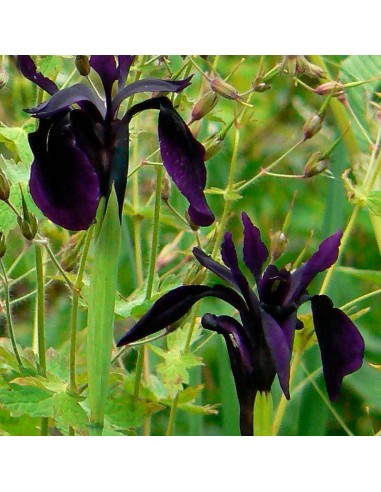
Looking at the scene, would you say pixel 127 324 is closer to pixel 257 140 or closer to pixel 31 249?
pixel 31 249

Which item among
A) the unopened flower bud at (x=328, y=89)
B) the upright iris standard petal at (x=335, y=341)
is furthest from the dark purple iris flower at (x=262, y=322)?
the unopened flower bud at (x=328, y=89)

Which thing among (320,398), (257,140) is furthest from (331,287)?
(257,140)

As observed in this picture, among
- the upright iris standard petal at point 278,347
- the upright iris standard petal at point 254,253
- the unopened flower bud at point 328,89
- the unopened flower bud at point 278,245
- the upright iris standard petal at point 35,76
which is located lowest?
the upright iris standard petal at point 278,347

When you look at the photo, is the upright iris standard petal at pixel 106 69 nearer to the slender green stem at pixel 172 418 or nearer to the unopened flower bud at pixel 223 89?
the unopened flower bud at pixel 223 89

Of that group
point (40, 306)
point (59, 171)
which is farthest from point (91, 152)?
point (40, 306)

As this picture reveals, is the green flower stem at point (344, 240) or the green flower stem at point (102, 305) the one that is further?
the green flower stem at point (344, 240)

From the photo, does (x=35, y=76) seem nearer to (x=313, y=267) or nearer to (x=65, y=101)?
(x=65, y=101)
